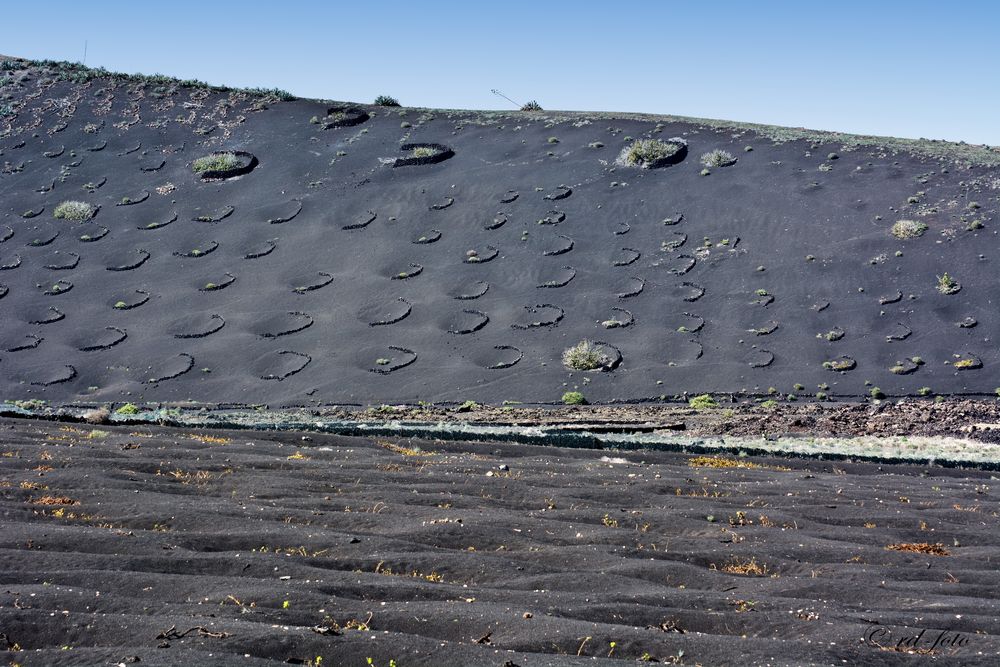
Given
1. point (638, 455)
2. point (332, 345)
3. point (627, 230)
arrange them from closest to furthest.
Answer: point (638, 455) → point (332, 345) → point (627, 230)

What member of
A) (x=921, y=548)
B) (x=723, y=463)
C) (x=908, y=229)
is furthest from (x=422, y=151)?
(x=921, y=548)

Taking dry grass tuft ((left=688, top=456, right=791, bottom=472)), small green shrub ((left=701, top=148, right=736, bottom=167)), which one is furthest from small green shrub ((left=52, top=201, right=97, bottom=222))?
dry grass tuft ((left=688, top=456, right=791, bottom=472))

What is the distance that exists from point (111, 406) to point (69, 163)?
64.2 feet

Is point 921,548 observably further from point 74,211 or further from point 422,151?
point 74,211

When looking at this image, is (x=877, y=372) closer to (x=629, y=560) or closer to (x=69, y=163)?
(x=629, y=560)

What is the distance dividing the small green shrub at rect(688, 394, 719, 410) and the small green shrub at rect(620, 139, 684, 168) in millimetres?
15373

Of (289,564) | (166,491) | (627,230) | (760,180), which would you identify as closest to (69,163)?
(627,230)

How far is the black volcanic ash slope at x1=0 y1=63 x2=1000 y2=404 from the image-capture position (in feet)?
84.7

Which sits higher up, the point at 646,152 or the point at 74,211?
the point at 646,152

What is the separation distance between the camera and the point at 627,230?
33125mm

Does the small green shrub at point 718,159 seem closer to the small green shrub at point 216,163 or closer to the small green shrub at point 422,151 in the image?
the small green shrub at point 422,151

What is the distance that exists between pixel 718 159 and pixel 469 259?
11677 millimetres

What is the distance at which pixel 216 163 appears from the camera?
38.8 metres

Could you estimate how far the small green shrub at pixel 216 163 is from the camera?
38562mm
